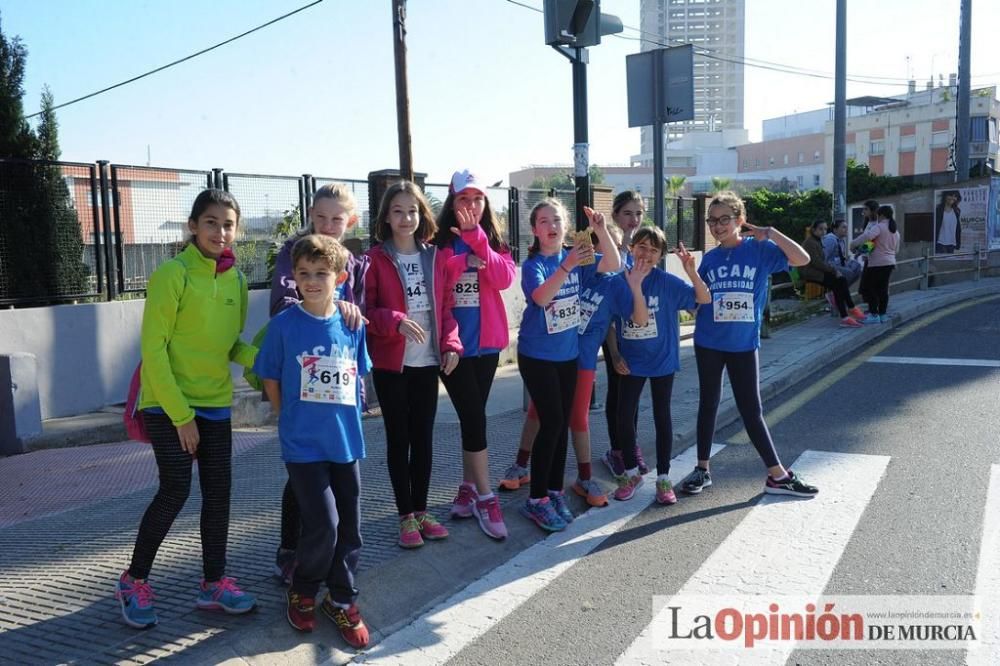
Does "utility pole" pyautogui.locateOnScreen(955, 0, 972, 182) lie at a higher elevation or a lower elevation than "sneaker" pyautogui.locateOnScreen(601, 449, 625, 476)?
higher

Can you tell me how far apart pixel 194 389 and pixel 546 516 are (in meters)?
2.11

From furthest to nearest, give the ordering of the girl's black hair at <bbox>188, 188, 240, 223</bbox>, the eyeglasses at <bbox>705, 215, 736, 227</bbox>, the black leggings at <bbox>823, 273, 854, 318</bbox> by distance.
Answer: the black leggings at <bbox>823, 273, 854, 318</bbox>, the eyeglasses at <bbox>705, 215, 736, 227</bbox>, the girl's black hair at <bbox>188, 188, 240, 223</bbox>

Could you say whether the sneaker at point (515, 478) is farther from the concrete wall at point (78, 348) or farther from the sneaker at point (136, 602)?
the concrete wall at point (78, 348)

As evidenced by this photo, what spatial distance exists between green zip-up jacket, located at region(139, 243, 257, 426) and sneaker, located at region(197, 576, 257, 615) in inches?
28.8

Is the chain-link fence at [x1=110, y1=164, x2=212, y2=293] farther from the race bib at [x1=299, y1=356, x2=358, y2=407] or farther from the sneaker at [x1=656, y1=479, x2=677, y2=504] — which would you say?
the race bib at [x1=299, y1=356, x2=358, y2=407]

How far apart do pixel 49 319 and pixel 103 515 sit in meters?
3.64

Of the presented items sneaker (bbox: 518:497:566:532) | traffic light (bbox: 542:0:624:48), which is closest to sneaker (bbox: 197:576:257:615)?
sneaker (bbox: 518:497:566:532)

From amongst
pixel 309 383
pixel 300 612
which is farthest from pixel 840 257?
pixel 300 612

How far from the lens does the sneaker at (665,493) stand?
523cm

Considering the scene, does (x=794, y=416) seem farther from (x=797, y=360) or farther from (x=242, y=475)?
(x=242, y=475)

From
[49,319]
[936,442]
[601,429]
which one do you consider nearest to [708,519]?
[601,429]

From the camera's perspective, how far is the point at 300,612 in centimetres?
350

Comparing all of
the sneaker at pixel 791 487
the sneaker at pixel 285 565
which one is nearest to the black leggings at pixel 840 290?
the sneaker at pixel 791 487

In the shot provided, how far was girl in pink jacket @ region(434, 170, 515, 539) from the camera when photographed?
4441mm
